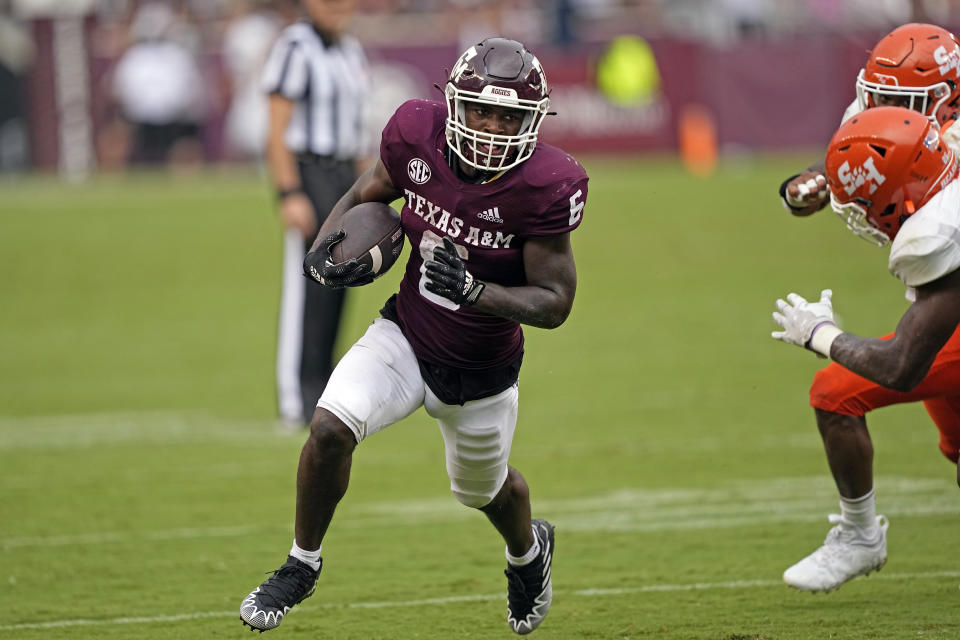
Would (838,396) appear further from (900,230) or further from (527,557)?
(527,557)

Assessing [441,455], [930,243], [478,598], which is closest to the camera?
[930,243]

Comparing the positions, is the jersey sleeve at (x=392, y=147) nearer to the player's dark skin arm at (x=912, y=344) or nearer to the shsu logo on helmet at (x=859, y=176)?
the shsu logo on helmet at (x=859, y=176)

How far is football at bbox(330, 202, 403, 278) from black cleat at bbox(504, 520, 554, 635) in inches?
39.9

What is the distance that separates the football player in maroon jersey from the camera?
4098mm

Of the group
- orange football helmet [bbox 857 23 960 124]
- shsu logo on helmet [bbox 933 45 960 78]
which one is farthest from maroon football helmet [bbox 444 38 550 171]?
shsu logo on helmet [bbox 933 45 960 78]

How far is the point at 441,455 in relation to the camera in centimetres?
745

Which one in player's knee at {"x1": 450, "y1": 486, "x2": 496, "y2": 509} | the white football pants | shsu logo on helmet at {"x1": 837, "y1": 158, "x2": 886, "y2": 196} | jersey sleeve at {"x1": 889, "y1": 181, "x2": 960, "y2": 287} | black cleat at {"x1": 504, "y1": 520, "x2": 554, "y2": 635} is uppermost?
shsu logo on helmet at {"x1": 837, "y1": 158, "x2": 886, "y2": 196}

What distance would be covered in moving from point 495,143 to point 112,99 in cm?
1333

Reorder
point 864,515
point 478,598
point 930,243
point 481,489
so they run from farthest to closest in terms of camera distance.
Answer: point 478,598 → point 864,515 → point 481,489 → point 930,243

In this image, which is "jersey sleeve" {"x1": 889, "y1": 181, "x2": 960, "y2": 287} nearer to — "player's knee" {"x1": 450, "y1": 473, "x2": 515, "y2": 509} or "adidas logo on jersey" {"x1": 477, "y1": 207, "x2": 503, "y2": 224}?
"adidas logo on jersey" {"x1": 477, "y1": 207, "x2": 503, "y2": 224}

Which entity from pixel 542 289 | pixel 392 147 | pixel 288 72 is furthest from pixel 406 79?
pixel 542 289

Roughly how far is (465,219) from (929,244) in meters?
1.27

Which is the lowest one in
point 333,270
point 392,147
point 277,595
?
point 277,595

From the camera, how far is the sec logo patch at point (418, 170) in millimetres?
4273
